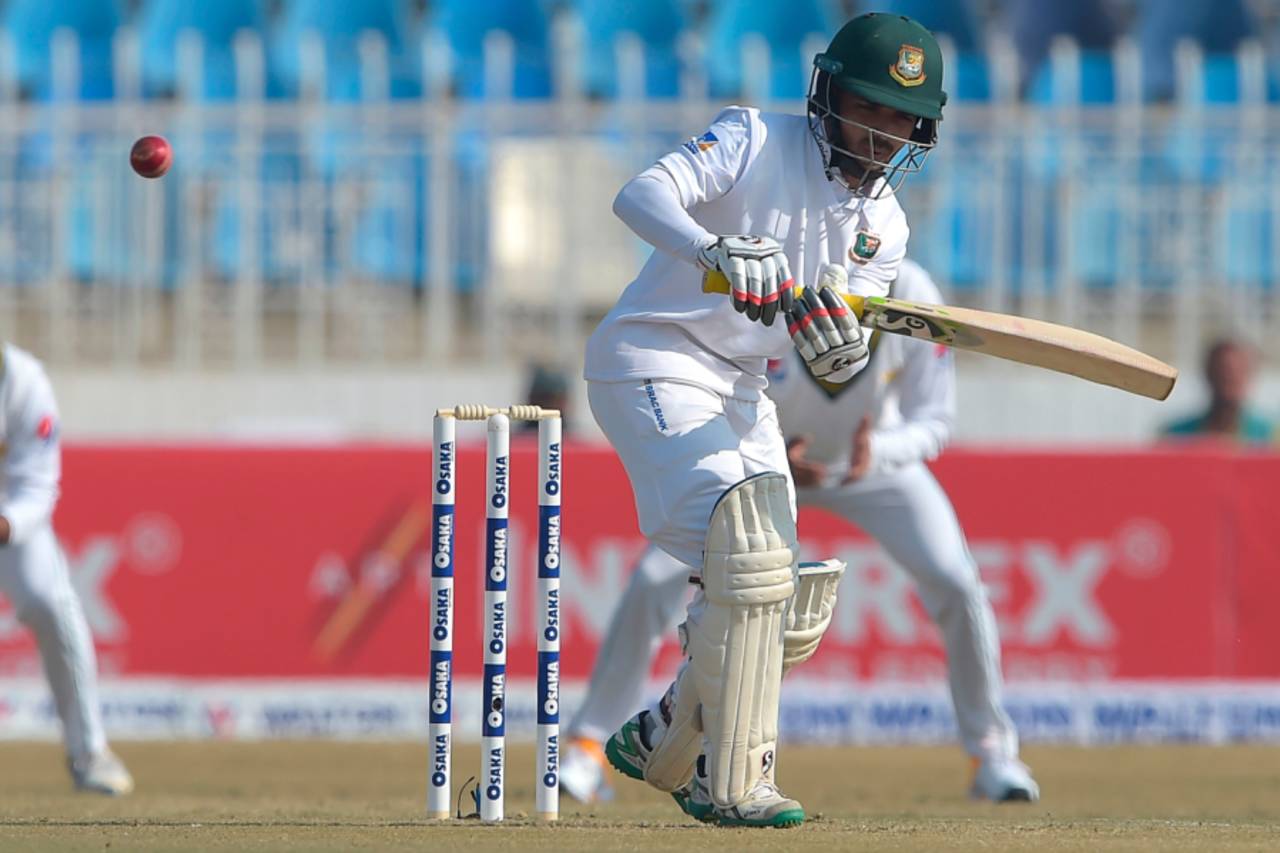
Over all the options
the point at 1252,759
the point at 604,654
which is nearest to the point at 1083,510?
the point at 1252,759

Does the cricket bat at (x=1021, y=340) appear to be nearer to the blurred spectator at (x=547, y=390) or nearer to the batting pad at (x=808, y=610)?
the batting pad at (x=808, y=610)

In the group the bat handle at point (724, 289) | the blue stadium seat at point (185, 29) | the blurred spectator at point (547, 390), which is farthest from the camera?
the blue stadium seat at point (185, 29)

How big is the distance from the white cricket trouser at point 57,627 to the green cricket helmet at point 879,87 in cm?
343

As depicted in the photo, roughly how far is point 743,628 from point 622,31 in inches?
365

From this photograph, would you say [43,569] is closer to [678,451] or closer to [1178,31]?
[678,451]

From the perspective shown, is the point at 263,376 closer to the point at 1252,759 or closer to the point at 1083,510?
the point at 1083,510

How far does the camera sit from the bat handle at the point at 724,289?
14.7ft

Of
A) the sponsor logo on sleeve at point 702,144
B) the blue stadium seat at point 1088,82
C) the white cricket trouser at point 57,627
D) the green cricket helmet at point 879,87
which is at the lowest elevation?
the white cricket trouser at point 57,627

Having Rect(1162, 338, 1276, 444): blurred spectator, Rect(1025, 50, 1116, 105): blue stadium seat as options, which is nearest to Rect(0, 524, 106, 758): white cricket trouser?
Rect(1162, 338, 1276, 444): blurred spectator

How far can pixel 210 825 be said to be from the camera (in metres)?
5.06

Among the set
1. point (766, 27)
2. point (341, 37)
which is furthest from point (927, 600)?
Result: point (341, 37)

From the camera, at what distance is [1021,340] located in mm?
4766

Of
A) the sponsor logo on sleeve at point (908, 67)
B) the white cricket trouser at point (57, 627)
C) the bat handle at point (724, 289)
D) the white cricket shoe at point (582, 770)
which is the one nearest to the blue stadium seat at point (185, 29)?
the white cricket trouser at point (57, 627)

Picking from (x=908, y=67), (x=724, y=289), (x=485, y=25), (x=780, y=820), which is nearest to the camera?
(x=724, y=289)
